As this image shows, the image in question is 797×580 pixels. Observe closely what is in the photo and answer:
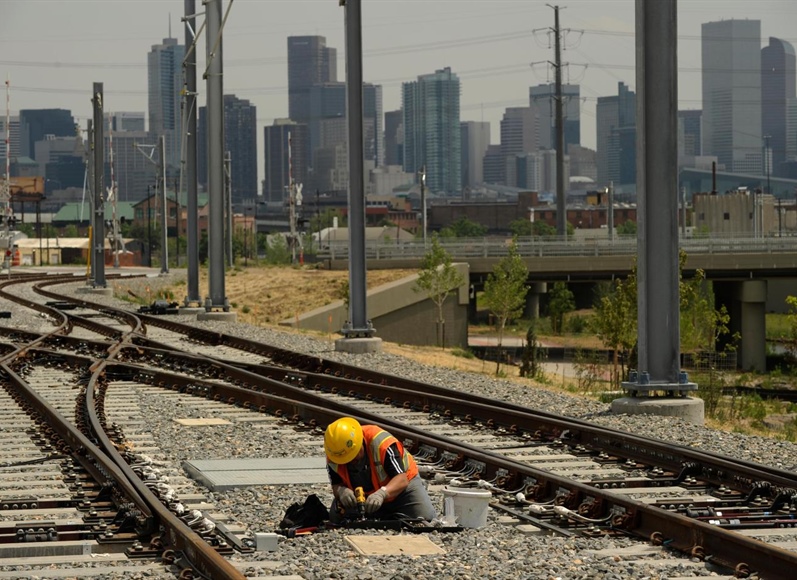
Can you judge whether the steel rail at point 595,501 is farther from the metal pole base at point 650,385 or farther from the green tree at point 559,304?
the green tree at point 559,304

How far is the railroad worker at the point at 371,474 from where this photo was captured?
31.1 feet

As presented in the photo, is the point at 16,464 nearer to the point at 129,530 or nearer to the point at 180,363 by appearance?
the point at 129,530

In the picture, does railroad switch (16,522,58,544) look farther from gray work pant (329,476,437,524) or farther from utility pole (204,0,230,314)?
utility pole (204,0,230,314)

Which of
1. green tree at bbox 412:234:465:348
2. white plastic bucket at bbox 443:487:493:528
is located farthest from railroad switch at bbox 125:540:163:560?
green tree at bbox 412:234:465:348

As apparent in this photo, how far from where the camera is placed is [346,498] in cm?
949

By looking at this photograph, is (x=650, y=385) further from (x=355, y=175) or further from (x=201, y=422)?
(x=355, y=175)

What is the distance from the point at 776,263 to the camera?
6750 cm

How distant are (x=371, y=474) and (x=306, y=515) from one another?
565 mm

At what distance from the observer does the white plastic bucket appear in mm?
9523

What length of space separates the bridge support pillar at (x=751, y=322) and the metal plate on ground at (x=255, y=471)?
53572 millimetres

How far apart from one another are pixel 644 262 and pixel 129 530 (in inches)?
384

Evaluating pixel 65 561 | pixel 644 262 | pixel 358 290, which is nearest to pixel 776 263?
pixel 358 290

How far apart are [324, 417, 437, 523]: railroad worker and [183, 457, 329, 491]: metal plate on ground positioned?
1.87 m

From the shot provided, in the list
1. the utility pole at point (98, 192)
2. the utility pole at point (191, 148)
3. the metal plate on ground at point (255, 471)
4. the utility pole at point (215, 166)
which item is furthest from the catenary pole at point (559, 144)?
the metal plate on ground at point (255, 471)
